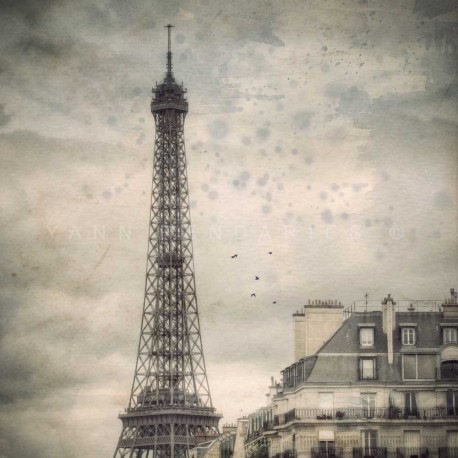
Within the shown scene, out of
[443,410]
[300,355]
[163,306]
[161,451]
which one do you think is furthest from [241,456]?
[163,306]

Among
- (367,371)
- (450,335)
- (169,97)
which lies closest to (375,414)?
(367,371)

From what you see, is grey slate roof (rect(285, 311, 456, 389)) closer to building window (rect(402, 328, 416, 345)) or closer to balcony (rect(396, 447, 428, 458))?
building window (rect(402, 328, 416, 345))

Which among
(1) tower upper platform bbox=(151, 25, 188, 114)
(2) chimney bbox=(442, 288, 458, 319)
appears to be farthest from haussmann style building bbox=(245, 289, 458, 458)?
(1) tower upper platform bbox=(151, 25, 188, 114)

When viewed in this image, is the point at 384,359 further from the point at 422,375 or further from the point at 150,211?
the point at 150,211

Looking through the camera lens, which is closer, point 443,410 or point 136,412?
point 443,410

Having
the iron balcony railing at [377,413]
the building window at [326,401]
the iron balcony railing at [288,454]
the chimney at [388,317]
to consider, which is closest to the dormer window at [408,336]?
the chimney at [388,317]

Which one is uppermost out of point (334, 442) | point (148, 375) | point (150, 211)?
point (150, 211)
